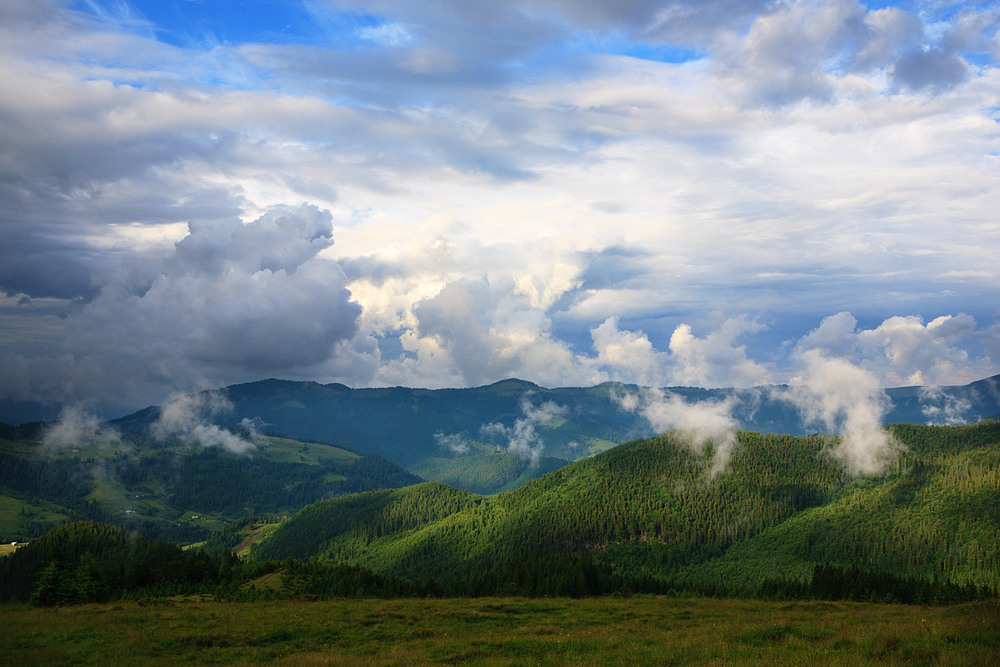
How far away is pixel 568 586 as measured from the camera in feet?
426

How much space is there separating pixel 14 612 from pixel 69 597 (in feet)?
38.8

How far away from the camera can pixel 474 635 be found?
5497 cm

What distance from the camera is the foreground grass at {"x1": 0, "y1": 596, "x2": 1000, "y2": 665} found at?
32.4 m

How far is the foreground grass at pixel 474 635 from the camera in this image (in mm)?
32375

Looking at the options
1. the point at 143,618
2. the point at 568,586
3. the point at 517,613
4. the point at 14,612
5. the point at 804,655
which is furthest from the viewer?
the point at 568,586

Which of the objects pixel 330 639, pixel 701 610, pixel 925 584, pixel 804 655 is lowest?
pixel 925 584

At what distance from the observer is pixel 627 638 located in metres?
46.8

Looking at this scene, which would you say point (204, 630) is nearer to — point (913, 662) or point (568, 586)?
point (913, 662)

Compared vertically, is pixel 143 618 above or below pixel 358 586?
above

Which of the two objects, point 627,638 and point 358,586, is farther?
point 358,586

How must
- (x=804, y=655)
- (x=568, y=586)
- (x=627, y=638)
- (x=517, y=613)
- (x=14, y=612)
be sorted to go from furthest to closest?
(x=568, y=586) → (x=517, y=613) → (x=14, y=612) → (x=627, y=638) → (x=804, y=655)

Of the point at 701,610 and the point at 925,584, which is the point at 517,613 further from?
the point at 925,584

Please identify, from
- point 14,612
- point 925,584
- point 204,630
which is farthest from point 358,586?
point 925,584

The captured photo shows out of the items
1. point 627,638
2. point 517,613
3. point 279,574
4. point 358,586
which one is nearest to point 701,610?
point 517,613
